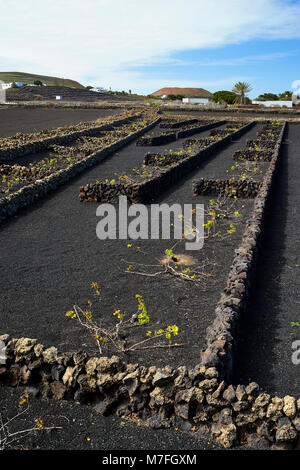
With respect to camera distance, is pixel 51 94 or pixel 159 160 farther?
pixel 51 94

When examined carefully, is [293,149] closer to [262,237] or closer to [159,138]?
[159,138]

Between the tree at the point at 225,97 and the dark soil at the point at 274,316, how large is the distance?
303ft

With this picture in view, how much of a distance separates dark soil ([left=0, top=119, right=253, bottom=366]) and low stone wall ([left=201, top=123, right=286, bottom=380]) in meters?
0.39

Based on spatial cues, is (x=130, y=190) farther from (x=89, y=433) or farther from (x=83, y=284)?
(x=89, y=433)

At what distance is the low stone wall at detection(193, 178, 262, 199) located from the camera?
560 inches

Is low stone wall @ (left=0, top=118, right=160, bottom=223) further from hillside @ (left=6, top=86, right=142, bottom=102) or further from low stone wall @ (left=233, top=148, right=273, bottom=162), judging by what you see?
hillside @ (left=6, top=86, right=142, bottom=102)

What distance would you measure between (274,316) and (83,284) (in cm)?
344

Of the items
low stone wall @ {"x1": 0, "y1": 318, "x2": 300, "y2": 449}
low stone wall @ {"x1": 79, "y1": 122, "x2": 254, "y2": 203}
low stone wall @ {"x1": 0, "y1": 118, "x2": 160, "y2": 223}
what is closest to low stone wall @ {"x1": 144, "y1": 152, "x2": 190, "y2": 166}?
low stone wall @ {"x1": 0, "y1": 118, "x2": 160, "y2": 223}

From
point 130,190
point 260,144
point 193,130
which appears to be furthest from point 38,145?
point 193,130

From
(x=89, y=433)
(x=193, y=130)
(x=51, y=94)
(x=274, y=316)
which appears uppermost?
(x=51, y=94)

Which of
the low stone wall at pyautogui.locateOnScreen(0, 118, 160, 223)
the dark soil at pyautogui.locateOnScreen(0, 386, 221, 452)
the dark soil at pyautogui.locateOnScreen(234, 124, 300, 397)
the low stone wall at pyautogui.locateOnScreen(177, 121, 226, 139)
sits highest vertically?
the low stone wall at pyautogui.locateOnScreen(177, 121, 226, 139)

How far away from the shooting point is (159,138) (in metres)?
28.0

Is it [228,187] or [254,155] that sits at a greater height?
[254,155]

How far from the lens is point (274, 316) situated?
6809 millimetres
